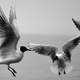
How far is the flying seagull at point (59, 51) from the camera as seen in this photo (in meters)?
2.64

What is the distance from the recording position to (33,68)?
20.4 feet

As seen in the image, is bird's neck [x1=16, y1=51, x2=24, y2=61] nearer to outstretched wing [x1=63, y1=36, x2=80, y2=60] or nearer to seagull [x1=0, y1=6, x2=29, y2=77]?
seagull [x1=0, y1=6, x2=29, y2=77]

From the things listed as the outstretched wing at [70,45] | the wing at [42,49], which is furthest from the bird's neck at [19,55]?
the outstretched wing at [70,45]

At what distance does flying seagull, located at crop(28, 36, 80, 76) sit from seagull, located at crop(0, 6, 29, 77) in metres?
0.11

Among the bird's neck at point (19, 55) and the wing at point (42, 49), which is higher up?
the wing at point (42, 49)

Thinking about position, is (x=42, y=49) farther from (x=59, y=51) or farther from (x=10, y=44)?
(x=10, y=44)

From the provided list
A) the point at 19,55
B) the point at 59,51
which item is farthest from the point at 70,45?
the point at 19,55

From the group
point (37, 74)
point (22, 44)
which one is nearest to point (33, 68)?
point (37, 74)

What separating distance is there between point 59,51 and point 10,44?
0.36 metres

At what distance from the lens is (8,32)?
2.71 meters

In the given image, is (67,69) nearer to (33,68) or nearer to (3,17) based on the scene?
(3,17)

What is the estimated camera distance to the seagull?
2.70 m

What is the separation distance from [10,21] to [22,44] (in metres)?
0.28

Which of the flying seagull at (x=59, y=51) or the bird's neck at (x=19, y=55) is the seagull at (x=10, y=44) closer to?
the bird's neck at (x=19, y=55)
